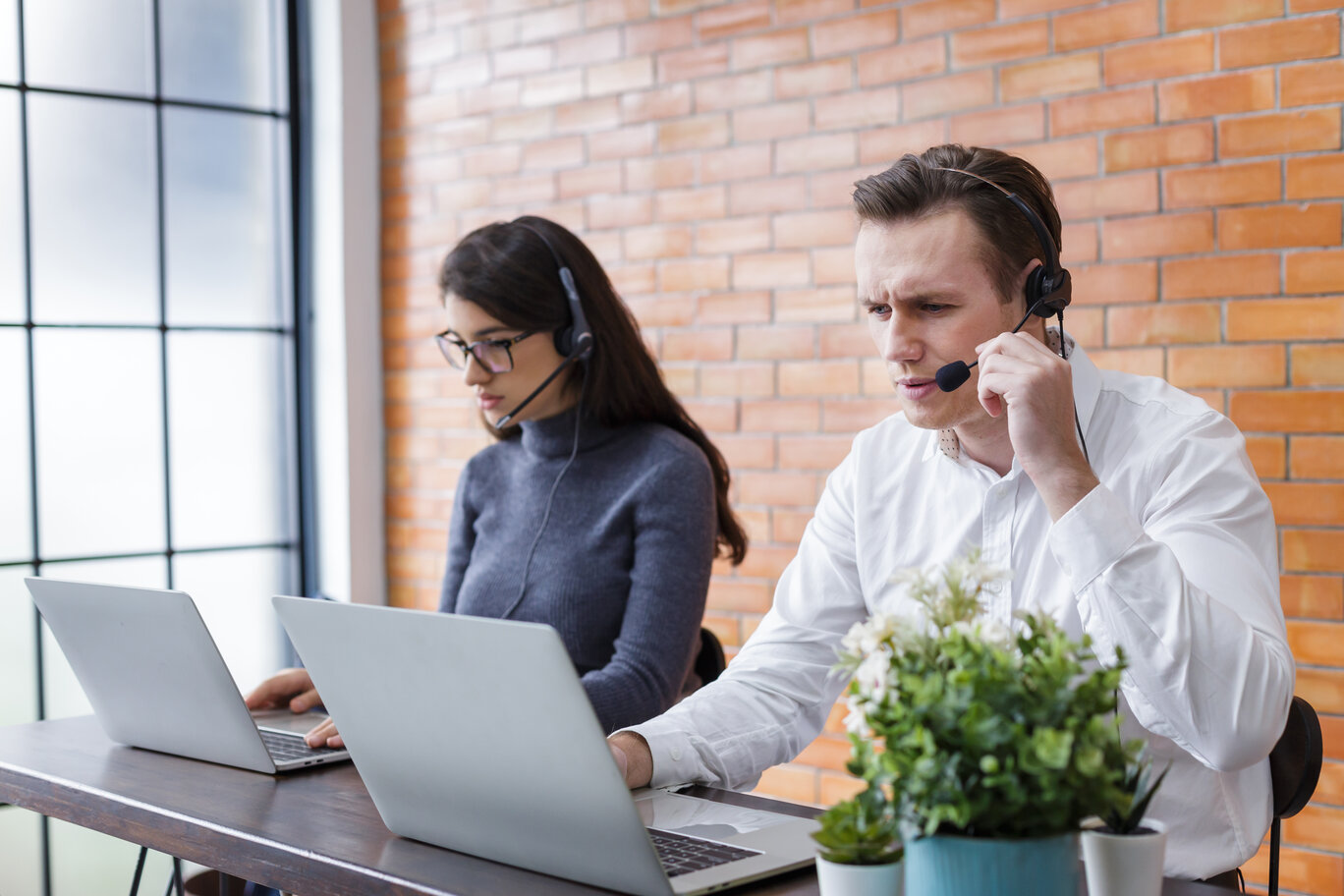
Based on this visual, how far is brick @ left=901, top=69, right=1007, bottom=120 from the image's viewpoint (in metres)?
2.40

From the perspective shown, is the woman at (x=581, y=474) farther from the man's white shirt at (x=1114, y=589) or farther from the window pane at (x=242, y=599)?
the window pane at (x=242, y=599)

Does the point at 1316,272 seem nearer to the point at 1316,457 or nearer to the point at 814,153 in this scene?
the point at 1316,457

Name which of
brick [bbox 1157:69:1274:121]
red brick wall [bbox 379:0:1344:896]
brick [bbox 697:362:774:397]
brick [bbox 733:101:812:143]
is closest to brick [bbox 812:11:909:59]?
red brick wall [bbox 379:0:1344:896]

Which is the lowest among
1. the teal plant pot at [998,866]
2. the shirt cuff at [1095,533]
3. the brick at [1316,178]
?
the teal plant pot at [998,866]

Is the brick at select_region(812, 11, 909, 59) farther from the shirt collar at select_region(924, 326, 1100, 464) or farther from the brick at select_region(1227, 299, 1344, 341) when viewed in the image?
the shirt collar at select_region(924, 326, 1100, 464)

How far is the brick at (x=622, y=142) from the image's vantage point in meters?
2.96

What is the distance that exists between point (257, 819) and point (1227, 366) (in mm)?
1675

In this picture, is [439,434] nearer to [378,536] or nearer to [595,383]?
[378,536]

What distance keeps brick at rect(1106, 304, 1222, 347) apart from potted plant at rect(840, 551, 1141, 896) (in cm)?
150

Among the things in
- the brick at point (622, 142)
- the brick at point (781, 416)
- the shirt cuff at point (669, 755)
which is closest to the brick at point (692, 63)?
the brick at point (622, 142)

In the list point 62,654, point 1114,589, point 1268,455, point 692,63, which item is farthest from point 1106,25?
point 62,654

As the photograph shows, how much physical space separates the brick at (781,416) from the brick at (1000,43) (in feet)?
2.45

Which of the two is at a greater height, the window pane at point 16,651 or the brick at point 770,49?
the brick at point 770,49

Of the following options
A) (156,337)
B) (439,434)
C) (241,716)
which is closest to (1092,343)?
(241,716)
